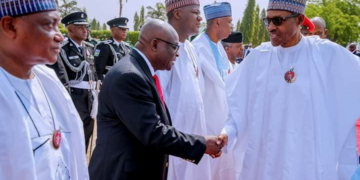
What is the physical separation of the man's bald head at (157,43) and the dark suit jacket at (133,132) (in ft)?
0.27

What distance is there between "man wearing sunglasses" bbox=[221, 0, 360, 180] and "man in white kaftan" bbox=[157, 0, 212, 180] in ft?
2.32

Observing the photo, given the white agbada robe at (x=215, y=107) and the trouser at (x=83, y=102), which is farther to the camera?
the trouser at (x=83, y=102)

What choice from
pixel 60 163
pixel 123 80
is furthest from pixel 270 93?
pixel 60 163

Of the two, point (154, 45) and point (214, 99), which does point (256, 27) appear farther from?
point (154, 45)

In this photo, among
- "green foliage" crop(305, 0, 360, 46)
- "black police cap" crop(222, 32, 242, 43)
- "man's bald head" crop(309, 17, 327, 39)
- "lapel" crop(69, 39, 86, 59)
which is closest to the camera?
"lapel" crop(69, 39, 86, 59)

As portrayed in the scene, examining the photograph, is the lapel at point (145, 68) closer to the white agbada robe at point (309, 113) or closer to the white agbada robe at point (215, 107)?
the white agbada robe at point (309, 113)

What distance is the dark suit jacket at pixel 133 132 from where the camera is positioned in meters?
2.36

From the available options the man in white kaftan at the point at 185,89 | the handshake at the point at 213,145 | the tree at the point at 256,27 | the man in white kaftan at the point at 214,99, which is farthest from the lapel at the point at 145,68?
the tree at the point at 256,27

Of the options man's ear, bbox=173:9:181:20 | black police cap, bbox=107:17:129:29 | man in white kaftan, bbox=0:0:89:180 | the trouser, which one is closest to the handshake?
man in white kaftan, bbox=0:0:89:180

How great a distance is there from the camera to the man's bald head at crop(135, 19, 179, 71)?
2641 millimetres

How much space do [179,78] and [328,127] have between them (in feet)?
4.91

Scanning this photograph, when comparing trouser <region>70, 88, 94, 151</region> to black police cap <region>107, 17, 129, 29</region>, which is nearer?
trouser <region>70, 88, 94, 151</region>

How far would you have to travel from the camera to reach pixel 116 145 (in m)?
2.46

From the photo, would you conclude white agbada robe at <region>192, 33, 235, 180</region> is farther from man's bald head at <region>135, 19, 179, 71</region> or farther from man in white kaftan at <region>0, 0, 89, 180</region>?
man in white kaftan at <region>0, 0, 89, 180</region>
